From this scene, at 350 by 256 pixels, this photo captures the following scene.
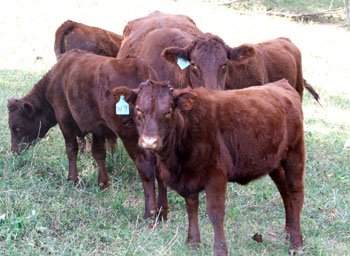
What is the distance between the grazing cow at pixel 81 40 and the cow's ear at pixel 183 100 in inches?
193

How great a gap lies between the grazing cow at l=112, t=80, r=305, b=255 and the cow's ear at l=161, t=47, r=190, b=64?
5.35ft

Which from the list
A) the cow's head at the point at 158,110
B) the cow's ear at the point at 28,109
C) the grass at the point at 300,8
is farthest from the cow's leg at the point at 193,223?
the grass at the point at 300,8

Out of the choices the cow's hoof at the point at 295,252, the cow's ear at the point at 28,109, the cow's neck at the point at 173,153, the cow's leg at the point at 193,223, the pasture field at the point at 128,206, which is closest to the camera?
the cow's neck at the point at 173,153

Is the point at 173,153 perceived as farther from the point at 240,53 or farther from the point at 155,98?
the point at 240,53

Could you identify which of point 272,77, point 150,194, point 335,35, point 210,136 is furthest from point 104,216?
point 335,35

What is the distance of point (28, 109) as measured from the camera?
23.8ft

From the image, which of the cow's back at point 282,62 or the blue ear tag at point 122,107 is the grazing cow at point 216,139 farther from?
the cow's back at point 282,62

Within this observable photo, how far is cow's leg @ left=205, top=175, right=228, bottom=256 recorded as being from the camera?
465 centimetres

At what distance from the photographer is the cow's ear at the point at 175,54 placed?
666 centimetres

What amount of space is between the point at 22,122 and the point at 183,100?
347 cm

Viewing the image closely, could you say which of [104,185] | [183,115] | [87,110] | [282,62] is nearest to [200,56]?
[87,110]

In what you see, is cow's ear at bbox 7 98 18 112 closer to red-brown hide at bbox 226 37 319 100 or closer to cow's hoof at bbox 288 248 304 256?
A: red-brown hide at bbox 226 37 319 100

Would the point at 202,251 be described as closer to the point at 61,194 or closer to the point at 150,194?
the point at 150,194

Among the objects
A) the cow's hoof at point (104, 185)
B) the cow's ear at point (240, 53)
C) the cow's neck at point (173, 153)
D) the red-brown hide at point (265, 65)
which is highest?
the cow's ear at point (240, 53)
